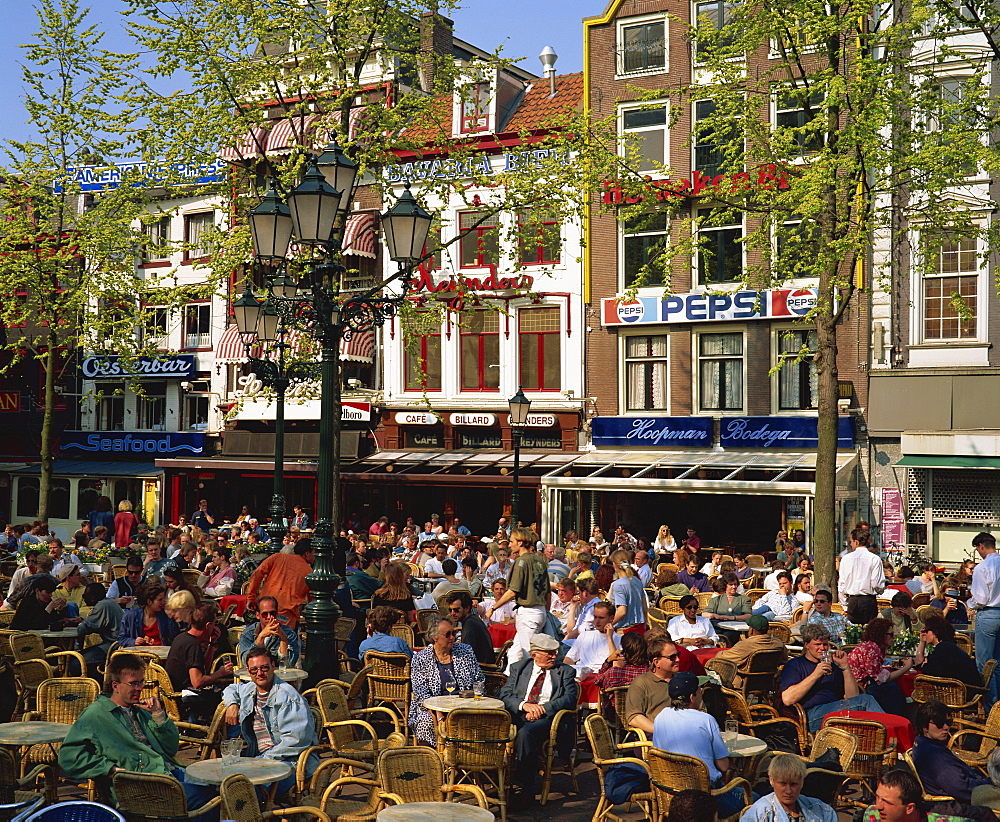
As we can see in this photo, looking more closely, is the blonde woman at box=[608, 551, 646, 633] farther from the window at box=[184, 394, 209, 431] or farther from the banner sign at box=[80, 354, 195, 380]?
the window at box=[184, 394, 209, 431]

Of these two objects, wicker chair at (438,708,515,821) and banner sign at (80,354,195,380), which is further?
banner sign at (80,354,195,380)

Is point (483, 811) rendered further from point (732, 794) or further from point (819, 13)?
point (819, 13)

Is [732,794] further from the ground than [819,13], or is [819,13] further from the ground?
[819,13]

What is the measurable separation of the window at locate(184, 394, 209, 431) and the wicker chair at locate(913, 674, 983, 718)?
107 feet

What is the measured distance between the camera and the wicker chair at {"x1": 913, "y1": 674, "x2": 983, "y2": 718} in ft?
35.9

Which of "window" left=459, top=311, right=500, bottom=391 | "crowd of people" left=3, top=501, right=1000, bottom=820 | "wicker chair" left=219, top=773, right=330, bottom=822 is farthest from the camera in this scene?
"window" left=459, top=311, right=500, bottom=391

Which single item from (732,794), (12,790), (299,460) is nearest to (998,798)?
(732,794)

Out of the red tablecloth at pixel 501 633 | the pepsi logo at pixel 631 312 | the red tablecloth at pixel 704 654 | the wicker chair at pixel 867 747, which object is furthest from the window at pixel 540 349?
the wicker chair at pixel 867 747

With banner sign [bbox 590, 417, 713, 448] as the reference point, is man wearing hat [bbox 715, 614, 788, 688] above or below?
below

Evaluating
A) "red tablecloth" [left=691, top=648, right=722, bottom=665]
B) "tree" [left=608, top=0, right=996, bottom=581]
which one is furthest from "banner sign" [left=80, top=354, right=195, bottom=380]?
"red tablecloth" [left=691, top=648, right=722, bottom=665]

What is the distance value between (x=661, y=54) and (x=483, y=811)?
27162mm

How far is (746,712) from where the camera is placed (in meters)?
9.96

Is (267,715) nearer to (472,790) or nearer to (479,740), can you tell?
(479,740)

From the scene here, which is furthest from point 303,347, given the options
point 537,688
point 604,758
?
point 604,758
